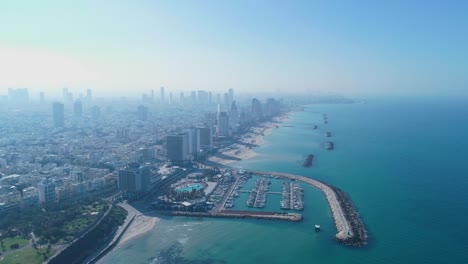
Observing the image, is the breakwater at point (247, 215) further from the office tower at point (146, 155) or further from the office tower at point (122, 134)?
the office tower at point (122, 134)

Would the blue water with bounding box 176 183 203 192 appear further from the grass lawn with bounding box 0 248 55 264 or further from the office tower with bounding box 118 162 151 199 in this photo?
the grass lawn with bounding box 0 248 55 264

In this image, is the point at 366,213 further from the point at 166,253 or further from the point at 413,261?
the point at 166,253

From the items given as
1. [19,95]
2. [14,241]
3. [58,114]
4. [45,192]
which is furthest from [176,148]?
[19,95]

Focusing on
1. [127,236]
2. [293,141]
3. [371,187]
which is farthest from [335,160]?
[127,236]

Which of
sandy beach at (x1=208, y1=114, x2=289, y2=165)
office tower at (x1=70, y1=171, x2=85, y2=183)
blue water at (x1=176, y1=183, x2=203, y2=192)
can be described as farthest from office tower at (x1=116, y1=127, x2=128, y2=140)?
blue water at (x1=176, y1=183, x2=203, y2=192)

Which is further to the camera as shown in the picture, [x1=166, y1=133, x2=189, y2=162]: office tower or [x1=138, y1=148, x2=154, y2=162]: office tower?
[x1=138, y1=148, x2=154, y2=162]: office tower

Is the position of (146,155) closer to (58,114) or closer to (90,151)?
(90,151)

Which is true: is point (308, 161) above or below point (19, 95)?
below
